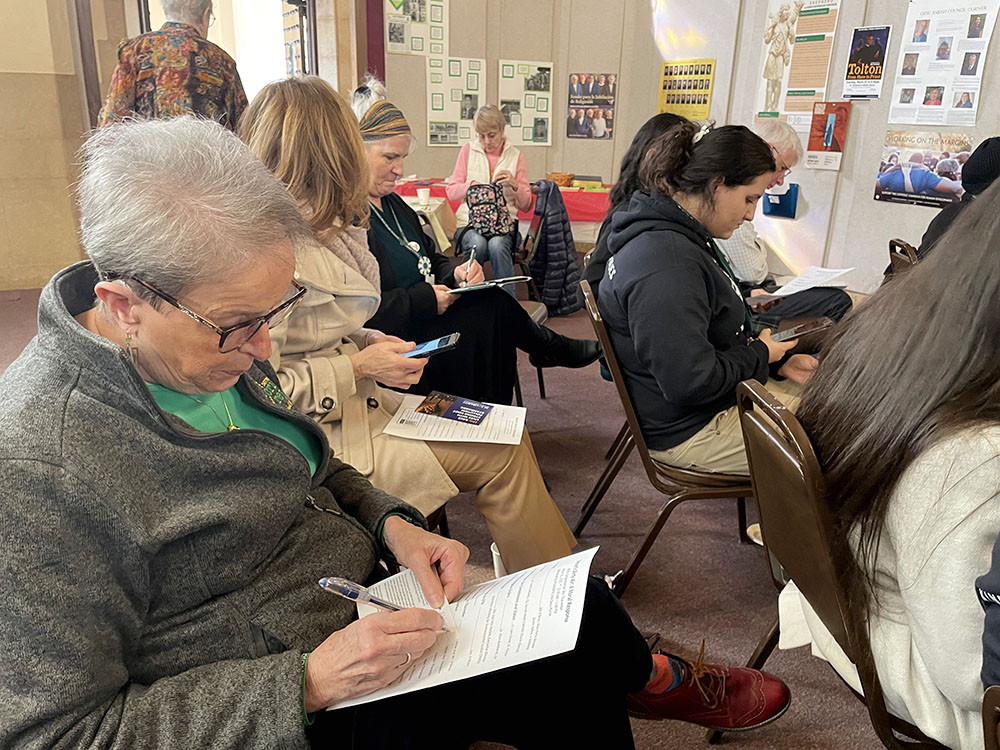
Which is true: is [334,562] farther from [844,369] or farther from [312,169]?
[312,169]

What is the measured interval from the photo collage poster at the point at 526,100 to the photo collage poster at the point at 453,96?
20 centimetres

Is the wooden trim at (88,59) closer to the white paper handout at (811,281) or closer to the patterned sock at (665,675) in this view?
the white paper handout at (811,281)

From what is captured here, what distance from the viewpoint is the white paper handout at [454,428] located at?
1762 millimetres

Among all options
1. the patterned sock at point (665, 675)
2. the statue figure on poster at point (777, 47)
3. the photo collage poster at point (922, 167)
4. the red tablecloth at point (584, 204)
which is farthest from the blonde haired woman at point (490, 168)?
the patterned sock at point (665, 675)

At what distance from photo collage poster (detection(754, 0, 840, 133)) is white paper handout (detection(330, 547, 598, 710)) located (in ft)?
15.3

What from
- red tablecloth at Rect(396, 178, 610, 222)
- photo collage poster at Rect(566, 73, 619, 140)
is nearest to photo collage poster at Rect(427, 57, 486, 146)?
photo collage poster at Rect(566, 73, 619, 140)

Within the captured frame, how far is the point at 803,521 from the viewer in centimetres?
111

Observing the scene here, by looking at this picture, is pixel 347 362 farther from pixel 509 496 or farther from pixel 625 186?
pixel 625 186

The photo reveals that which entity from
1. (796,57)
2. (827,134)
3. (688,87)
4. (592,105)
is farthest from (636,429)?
(592,105)

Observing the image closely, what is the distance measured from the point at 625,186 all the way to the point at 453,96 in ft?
12.6

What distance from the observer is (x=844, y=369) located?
3.66 feet

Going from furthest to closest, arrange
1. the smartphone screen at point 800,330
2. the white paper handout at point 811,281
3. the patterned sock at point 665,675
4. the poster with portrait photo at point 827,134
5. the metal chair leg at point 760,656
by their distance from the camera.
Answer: the poster with portrait photo at point 827,134, the white paper handout at point 811,281, the smartphone screen at point 800,330, the metal chair leg at point 760,656, the patterned sock at point 665,675

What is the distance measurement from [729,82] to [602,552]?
4.25 m

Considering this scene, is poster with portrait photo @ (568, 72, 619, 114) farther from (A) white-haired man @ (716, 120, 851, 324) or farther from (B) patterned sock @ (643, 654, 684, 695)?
(B) patterned sock @ (643, 654, 684, 695)
